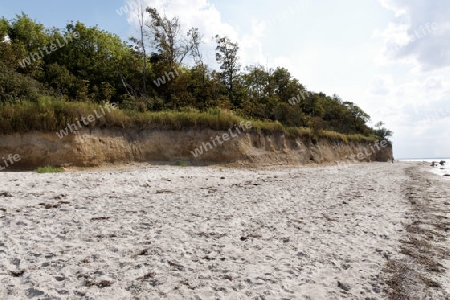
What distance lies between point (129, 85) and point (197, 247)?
23738mm

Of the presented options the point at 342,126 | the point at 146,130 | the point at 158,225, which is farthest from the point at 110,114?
the point at 342,126

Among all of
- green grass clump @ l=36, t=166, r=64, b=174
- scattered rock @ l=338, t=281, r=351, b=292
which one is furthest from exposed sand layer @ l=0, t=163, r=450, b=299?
green grass clump @ l=36, t=166, r=64, b=174

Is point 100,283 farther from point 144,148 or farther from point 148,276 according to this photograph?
point 144,148

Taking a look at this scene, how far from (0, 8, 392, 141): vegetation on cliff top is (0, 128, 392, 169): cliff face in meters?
0.51

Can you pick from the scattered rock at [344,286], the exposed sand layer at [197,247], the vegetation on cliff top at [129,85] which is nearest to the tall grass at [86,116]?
the vegetation on cliff top at [129,85]

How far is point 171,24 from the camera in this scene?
2481cm

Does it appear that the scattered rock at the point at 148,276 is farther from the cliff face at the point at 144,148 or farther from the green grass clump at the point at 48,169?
the cliff face at the point at 144,148

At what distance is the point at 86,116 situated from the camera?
40.6 ft

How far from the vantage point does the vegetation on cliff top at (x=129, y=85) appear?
12.6m

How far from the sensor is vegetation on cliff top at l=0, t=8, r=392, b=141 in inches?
496

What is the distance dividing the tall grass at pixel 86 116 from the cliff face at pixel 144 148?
324mm

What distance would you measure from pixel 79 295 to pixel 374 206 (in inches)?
260

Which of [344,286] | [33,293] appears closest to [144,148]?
[33,293]

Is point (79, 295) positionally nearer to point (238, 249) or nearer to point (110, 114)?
point (238, 249)
